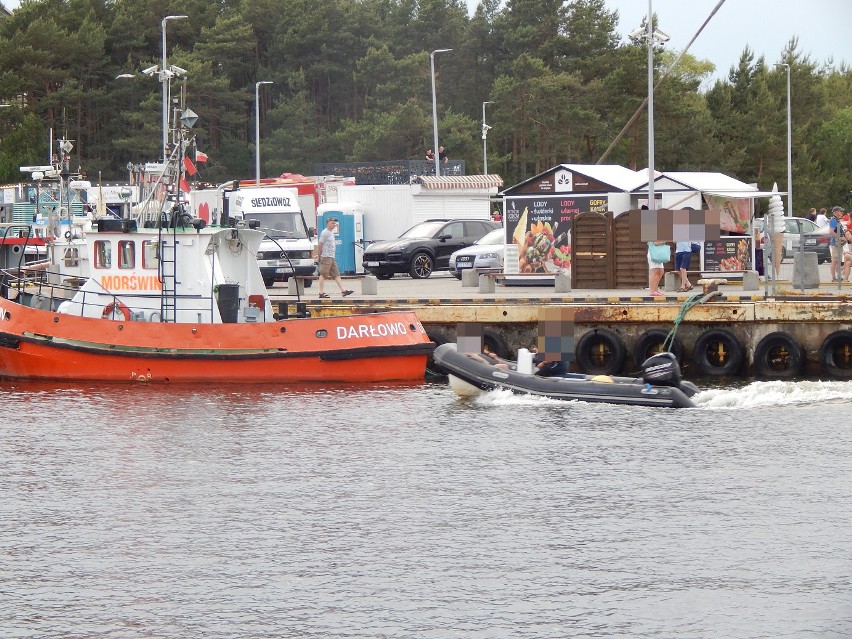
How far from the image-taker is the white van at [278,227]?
36219 millimetres

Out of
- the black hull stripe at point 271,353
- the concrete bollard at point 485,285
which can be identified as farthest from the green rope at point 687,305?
the concrete bollard at point 485,285

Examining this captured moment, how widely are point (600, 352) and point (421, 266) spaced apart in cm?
1301

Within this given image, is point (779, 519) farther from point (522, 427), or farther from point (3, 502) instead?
point (3, 502)

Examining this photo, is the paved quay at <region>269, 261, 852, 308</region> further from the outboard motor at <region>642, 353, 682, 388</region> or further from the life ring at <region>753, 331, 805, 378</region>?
the outboard motor at <region>642, 353, 682, 388</region>

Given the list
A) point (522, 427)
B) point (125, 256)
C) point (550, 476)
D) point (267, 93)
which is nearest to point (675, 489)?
point (550, 476)

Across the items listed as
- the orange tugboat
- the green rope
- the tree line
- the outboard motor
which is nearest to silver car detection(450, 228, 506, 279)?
the orange tugboat

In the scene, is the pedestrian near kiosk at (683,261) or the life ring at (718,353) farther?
the pedestrian near kiosk at (683,261)

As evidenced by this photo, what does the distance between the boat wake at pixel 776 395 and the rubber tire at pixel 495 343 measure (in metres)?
5.02

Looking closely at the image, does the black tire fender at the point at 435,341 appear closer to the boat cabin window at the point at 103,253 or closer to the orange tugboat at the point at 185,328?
the orange tugboat at the point at 185,328

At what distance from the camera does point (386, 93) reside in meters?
79.8

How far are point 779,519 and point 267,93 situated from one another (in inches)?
2803

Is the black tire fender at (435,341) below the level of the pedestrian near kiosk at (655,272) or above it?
below

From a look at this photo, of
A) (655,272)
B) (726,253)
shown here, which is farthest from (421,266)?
(655,272)

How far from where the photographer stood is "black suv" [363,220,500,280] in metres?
38.4
